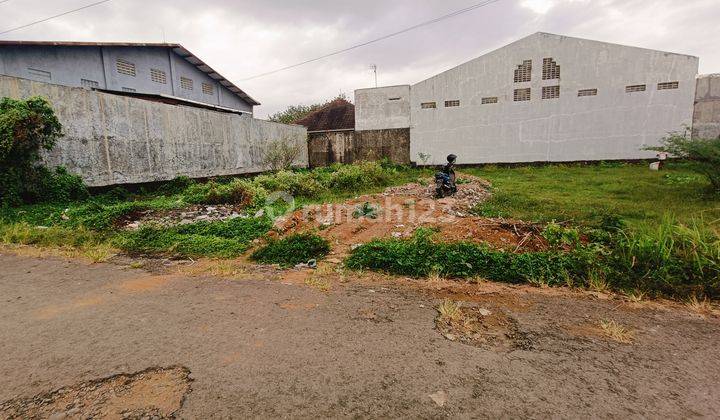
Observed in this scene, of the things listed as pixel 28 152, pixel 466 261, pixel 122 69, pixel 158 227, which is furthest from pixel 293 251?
→ pixel 122 69

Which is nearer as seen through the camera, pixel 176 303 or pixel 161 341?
pixel 161 341

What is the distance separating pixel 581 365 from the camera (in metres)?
1.79

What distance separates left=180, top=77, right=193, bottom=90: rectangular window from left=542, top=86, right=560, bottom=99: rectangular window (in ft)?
58.3

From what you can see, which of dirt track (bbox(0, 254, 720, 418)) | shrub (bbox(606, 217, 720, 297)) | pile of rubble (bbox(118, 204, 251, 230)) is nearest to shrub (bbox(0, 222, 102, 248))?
pile of rubble (bbox(118, 204, 251, 230))

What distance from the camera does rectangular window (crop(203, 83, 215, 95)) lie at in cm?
1931

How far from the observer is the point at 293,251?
4.02 metres

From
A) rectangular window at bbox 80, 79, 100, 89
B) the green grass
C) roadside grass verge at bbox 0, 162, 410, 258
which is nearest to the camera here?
roadside grass verge at bbox 0, 162, 410, 258

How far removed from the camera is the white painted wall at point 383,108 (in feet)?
50.2

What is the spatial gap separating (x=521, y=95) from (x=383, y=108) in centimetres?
592

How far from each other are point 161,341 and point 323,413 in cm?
123

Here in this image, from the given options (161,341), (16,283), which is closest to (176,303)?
(161,341)

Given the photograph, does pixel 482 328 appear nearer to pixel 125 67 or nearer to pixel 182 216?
pixel 182 216

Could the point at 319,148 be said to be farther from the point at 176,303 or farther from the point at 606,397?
the point at 606,397

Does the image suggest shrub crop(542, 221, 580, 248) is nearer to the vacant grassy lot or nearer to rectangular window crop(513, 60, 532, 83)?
the vacant grassy lot
